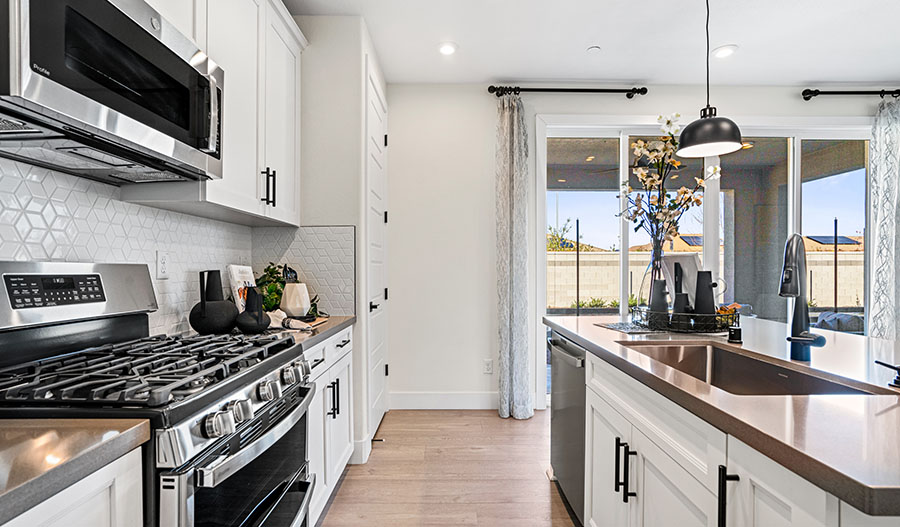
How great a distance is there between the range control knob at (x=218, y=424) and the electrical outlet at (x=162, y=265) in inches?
43.4

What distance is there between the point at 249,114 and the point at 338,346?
3.90ft

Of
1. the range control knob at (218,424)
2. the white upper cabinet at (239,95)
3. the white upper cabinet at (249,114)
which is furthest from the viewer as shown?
the white upper cabinet at (239,95)

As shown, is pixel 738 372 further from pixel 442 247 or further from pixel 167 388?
pixel 442 247

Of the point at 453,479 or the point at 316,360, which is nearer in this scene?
the point at 316,360

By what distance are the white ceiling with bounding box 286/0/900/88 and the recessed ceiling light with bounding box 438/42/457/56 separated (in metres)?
0.04

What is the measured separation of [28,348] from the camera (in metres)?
1.32

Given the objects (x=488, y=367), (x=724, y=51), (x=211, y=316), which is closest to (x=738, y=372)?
(x=211, y=316)

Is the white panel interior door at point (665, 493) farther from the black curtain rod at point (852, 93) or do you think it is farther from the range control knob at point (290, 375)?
the black curtain rod at point (852, 93)

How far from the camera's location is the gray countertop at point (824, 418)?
65 cm

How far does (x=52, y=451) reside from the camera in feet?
2.51

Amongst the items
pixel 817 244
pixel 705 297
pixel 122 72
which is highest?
pixel 122 72

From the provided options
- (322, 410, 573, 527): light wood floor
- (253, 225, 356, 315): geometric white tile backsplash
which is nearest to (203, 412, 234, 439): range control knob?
(322, 410, 573, 527): light wood floor

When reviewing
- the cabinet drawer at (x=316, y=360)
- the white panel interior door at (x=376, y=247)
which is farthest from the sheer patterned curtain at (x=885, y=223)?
the cabinet drawer at (x=316, y=360)

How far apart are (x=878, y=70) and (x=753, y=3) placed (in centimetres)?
194
